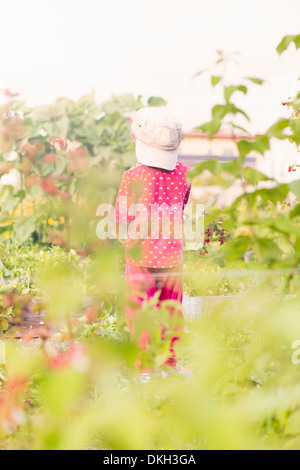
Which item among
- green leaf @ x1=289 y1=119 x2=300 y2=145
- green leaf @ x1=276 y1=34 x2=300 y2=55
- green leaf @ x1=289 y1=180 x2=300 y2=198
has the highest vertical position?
green leaf @ x1=276 y1=34 x2=300 y2=55

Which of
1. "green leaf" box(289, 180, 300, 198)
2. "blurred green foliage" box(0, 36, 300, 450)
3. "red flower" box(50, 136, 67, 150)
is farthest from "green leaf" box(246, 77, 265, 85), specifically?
"red flower" box(50, 136, 67, 150)

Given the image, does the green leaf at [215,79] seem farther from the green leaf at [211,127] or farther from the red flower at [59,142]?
the red flower at [59,142]

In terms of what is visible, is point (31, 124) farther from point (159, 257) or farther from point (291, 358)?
point (291, 358)

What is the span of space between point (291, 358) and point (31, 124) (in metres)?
3.89

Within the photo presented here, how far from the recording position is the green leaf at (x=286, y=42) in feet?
2.69

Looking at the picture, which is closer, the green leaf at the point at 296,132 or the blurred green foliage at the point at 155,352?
the blurred green foliage at the point at 155,352

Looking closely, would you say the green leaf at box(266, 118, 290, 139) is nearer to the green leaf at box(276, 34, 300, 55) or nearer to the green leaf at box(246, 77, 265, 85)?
the green leaf at box(246, 77, 265, 85)

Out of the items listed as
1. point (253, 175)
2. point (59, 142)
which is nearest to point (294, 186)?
point (253, 175)

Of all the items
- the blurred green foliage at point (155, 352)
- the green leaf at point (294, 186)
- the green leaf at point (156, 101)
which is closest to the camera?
the blurred green foliage at point (155, 352)

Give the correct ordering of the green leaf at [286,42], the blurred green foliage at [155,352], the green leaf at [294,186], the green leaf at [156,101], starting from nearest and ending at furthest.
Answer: the blurred green foliage at [155,352]
the green leaf at [294,186]
the green leaf at [286,42]
the green leaf at [156,101]

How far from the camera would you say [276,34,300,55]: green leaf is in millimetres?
819

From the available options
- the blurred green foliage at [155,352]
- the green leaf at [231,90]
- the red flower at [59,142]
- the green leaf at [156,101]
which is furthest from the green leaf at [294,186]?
the green leaf at [156,101]

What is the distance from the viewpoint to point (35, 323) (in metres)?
3.00

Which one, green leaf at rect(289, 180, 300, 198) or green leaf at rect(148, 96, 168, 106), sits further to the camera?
green leaf at rect(148, 96, 168, 106)
